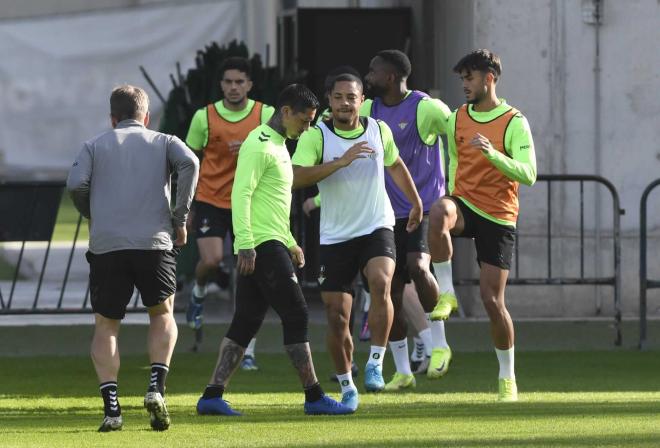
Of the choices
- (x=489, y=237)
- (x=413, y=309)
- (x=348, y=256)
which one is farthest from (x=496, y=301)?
(x=413, y=309)

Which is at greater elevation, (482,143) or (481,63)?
(481,63)

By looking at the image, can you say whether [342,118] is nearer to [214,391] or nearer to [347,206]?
[347,206]

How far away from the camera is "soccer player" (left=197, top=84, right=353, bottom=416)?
30.2 ft

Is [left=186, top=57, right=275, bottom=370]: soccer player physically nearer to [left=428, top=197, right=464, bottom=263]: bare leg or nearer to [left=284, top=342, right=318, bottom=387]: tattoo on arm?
[left=428, top=197, right=464, bottom=263]: bare leg

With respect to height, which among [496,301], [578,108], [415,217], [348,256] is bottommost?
[496,301]

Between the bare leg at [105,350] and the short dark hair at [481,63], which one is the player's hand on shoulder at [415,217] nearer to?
the short dark hair at [481,63]

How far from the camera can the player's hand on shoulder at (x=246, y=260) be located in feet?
30.1

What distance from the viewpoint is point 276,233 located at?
9359 millimetres

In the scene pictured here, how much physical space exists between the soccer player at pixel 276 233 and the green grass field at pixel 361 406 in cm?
25

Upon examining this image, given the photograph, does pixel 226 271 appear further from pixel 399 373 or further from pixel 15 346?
pixel 399 373

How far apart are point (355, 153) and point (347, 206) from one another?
449 millimetres

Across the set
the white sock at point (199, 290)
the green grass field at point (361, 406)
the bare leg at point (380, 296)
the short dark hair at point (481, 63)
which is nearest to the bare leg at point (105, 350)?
the green grass field at point (361, 406)

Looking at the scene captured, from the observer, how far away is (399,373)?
11.0 meters

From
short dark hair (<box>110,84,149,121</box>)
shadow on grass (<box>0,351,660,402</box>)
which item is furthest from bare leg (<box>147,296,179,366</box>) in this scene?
shadow on grass (<box>0,351,660,402</box>)
